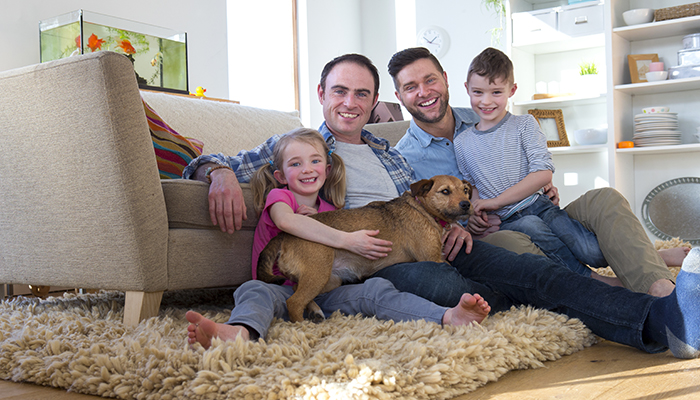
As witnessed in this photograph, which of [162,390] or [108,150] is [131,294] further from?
[162,390]

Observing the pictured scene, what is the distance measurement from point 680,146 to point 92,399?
405 centimetres

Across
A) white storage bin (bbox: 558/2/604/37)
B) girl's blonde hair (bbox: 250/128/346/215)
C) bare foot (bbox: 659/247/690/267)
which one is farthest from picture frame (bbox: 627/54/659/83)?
girl's blonde hair (bbox: 250/128/346/215)

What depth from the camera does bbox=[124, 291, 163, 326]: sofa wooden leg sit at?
5.25 feet

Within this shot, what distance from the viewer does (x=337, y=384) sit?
3.34 feet

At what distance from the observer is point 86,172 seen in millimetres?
1597

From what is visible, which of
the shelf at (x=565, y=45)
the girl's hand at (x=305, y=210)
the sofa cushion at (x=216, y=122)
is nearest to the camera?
the girl's hand at (x=305, y=210)

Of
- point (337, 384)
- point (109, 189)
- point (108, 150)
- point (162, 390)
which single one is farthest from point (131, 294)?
point (337, 384)

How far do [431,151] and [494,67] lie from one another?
1.35 feet

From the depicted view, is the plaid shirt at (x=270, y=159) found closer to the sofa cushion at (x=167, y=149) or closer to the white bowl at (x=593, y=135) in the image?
the sofa cushion at (x=167, y=149)

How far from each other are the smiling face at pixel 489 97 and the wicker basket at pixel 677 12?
2.52 meters

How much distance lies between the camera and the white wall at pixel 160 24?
390 cm

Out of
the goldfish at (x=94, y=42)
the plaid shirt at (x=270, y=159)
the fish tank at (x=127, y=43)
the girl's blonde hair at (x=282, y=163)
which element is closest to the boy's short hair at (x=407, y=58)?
the plaid shirt at (x=270, y=159)

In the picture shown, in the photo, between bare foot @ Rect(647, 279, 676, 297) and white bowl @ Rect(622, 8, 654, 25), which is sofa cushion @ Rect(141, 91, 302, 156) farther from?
white bowl @ Rect(622, 8, 654, 25)

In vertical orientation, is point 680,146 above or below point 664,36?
below
